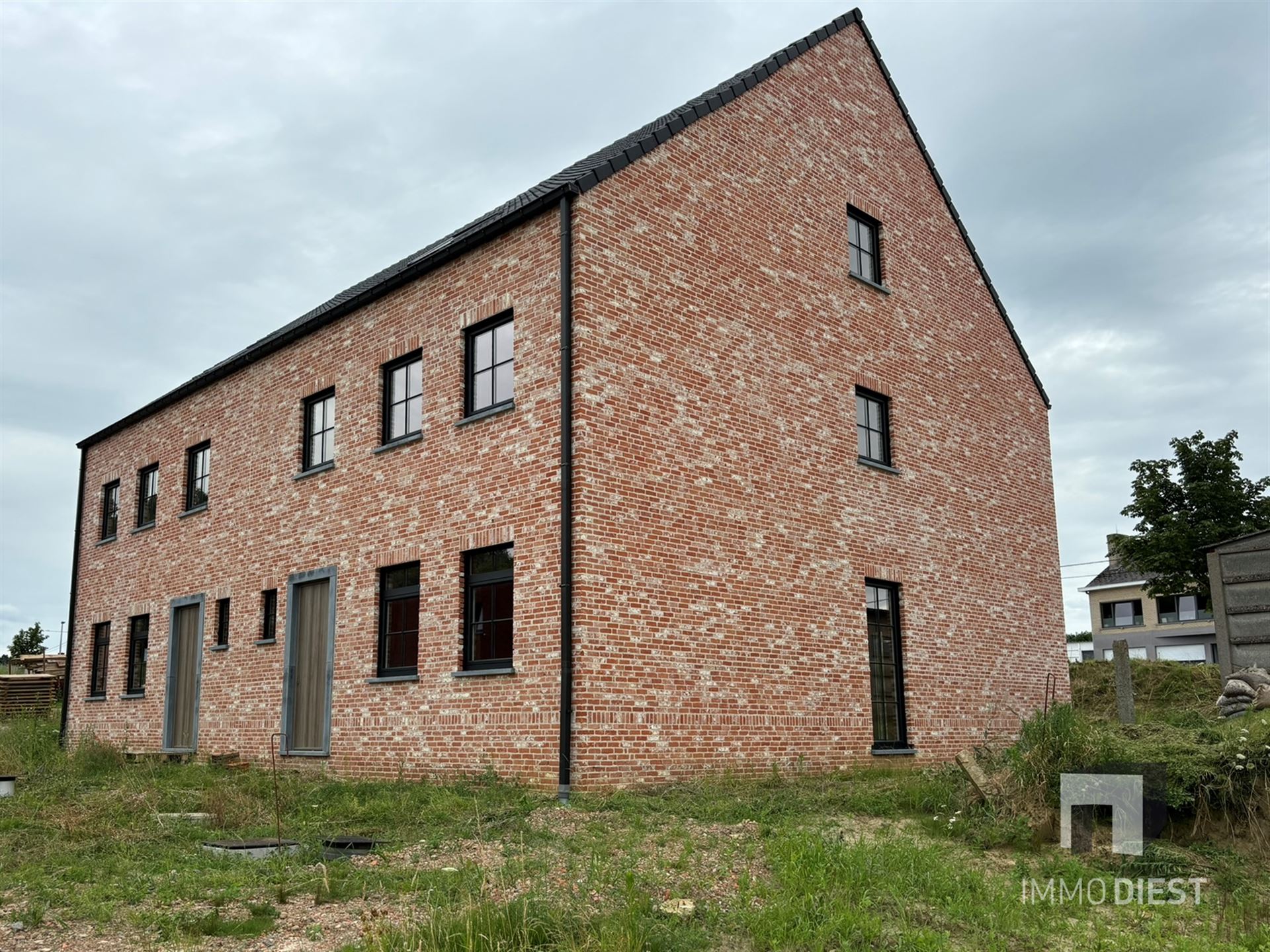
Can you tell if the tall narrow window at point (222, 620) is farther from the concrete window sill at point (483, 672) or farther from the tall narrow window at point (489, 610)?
the concrete window sill at point (483, 672)

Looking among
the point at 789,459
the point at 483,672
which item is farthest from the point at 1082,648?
the point at 483,672

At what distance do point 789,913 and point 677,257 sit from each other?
8.47 meters

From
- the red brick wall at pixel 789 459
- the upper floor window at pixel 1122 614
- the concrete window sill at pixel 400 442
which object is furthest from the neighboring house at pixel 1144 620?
the concrete window sill at pixel 400 442

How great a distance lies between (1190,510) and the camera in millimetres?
28953

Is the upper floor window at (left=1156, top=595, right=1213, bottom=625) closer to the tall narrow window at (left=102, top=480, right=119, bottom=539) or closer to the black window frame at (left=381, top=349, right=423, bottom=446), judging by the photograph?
the tall narrow window at (left=102, top=480, right=119, bottom=539)

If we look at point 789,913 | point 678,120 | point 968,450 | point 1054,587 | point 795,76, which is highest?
point 795,76

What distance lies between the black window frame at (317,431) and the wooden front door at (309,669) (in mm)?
1780

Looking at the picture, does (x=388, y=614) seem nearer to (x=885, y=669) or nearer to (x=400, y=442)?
(x=400, y=442)

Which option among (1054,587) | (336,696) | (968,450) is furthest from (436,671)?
(1054,587)

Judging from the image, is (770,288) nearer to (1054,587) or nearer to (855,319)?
(855,319)

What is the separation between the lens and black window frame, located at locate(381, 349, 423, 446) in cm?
1407

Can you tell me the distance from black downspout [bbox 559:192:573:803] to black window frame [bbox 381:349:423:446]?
121 inches

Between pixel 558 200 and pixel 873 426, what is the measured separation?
5980 millimetres

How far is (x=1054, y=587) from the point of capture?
1809 centimetres
